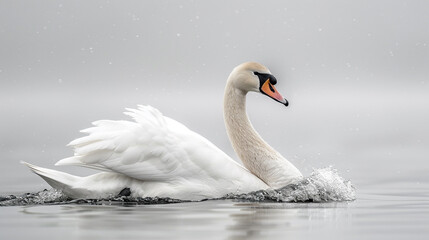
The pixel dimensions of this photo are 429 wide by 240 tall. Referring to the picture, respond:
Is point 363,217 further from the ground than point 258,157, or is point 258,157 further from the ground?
point 258,157

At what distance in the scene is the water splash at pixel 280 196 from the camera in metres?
9.51

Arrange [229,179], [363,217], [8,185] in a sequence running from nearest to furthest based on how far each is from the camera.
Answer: [363,217] → [229,179] → [8,185]

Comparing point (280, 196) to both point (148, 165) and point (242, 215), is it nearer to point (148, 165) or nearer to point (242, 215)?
point (148, 165)

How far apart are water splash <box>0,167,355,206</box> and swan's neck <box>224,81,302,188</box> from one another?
0.27 m

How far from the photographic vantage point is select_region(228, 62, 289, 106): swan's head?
1076 cm

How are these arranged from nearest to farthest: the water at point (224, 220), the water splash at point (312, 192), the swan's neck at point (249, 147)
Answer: the water at point (224, 220)
the water splash at point (312, 192)
the swan's neck at point (249, 147)

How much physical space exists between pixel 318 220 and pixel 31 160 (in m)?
8.06

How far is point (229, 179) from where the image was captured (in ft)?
32.4

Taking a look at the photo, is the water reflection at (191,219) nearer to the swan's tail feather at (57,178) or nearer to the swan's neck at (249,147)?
the swan's tail feather at (57,178)

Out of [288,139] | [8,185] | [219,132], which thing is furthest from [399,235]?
[219,132]

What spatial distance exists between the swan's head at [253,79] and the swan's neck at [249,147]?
79 millimetres

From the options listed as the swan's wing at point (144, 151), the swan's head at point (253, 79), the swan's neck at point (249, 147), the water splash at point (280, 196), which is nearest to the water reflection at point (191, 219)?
the water splash at point (280, 196)

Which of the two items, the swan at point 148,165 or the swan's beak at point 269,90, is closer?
the swan at point 148,165

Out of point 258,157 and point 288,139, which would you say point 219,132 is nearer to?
point 288,139
